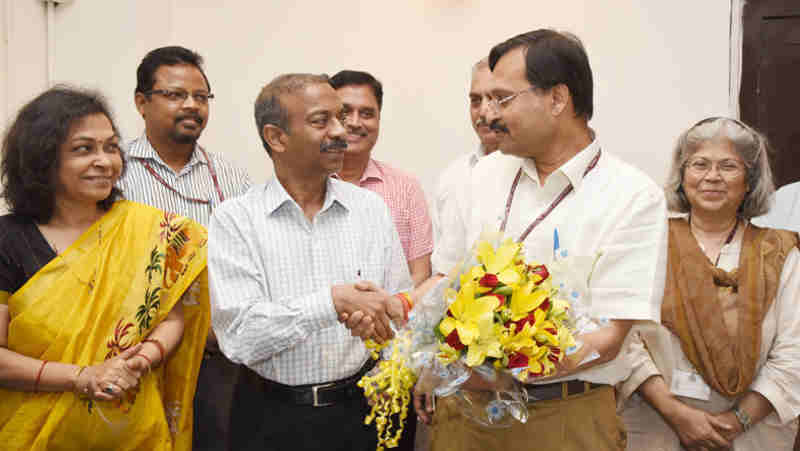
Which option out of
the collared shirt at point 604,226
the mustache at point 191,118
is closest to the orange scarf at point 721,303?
the collared shirt at point 604,226

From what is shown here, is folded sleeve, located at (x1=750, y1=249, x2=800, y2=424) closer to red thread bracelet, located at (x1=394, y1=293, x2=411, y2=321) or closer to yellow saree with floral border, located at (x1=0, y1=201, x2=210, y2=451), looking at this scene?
red thread bracelet, located at (x1=394, y1=293, x2=411, y2=321)

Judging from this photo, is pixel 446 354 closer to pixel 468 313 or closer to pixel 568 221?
pixel 468 313

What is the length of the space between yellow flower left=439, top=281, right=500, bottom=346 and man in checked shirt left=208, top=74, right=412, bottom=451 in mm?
431

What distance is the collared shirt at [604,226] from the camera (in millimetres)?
1835

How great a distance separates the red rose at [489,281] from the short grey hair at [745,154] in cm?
146

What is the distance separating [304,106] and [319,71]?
2.03 m

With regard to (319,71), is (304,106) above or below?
below

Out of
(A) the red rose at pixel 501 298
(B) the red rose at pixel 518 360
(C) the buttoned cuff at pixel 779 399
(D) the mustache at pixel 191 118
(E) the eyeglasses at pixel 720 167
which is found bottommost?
(C) the buttoned cuff at pixel 779 399

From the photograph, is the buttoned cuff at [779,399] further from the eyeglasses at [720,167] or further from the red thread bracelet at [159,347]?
the red thread bracelet at [159,347]

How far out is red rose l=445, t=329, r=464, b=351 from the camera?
1550 millimetres

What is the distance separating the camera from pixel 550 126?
1987 mm

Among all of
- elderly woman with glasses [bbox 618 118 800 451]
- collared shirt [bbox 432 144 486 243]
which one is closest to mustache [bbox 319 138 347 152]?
collared shirt [bbox 432 144 486 243]

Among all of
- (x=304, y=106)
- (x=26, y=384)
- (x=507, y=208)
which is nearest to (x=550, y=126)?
(x=507, y=208)

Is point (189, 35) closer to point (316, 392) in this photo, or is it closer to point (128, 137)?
point (128, 137)
